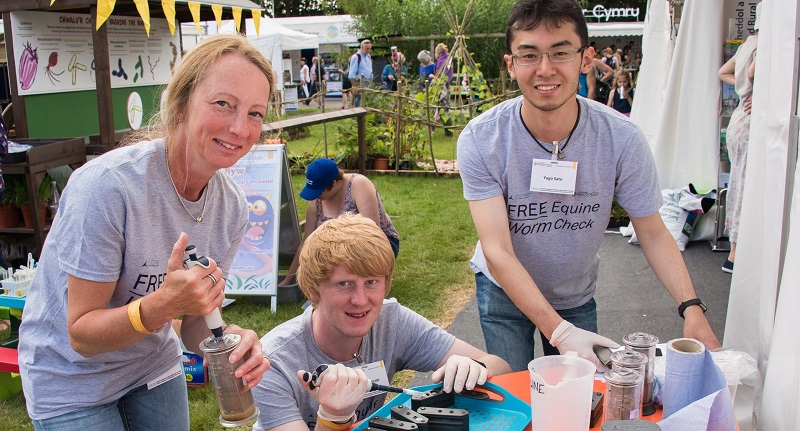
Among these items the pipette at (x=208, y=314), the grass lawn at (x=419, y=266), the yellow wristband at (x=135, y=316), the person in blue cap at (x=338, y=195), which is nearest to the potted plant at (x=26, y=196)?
the grass lawn at (x=419, y=266)

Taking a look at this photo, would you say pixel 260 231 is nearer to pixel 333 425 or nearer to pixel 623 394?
pixel 333 425

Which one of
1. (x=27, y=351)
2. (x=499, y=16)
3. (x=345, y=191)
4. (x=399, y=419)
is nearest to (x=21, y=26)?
(x=345, y=191)

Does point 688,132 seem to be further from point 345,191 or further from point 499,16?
point 499,16

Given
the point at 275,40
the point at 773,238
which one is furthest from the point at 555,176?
the point at 275,40

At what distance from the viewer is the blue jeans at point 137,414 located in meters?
1.83

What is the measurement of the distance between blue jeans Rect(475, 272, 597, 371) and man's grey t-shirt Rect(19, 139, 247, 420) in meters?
1.08

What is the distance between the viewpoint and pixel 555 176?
230 centimetres

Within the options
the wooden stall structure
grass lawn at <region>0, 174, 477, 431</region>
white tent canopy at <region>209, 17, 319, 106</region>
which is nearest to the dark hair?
grass lawn at <region>0, 174, 477, 431</region>

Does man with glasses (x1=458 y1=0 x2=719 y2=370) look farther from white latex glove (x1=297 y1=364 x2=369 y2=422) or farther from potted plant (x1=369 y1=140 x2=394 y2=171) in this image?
potted plant (x1=369 y1=140 x2=394 y2=171)

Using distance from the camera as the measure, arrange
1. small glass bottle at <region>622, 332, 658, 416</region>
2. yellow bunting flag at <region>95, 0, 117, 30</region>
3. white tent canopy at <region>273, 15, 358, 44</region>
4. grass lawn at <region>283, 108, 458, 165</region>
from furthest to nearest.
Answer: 1. white tent canopy at <region>273, 15, 358, 44</region>
2. grass lawn at <region>283, 108, 458, 165</region>
3. yellow bunting flag at <region>95, 0, 117, 30</region>
4. small glass bottle at <region>622, 332, 658, 416</region>

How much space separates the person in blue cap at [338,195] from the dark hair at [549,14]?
2.54 m

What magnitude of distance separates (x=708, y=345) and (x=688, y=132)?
5.20 metres

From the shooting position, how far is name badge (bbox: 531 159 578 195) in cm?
230

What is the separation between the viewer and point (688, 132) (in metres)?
6.75
